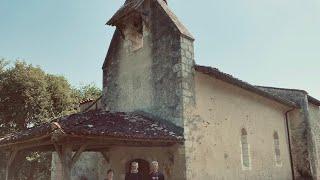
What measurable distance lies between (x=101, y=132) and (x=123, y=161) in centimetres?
374

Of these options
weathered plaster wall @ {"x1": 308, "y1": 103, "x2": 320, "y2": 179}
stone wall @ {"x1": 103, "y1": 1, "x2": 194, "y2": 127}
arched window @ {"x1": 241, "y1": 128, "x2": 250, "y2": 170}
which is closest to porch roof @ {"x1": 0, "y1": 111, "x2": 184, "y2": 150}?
stone wall @ {"x1": 103, "y1": 1, "x2": 194, "y2": 127}

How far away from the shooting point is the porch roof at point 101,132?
28.3 feet

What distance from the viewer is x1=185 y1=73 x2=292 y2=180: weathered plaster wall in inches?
452

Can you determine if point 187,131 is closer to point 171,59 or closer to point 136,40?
point 171,59

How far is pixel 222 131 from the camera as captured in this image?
1270 centimetres

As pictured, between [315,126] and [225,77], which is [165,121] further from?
[315,126]

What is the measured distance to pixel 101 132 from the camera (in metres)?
8.98

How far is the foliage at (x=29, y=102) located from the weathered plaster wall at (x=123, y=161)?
952 cm

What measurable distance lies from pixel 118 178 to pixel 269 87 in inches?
371

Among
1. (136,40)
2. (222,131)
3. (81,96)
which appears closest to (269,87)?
(222,131)

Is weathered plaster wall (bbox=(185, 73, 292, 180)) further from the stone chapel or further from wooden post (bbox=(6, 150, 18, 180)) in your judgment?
wooden post (bbox=(6, 150, 18, 180))

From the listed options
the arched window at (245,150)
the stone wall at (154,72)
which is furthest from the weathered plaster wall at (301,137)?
the stone wall at (154,72)

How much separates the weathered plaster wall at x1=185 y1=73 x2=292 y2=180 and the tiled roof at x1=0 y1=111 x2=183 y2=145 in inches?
38.9

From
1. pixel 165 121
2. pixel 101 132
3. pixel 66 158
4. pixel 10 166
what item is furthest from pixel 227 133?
pixel 10 166
